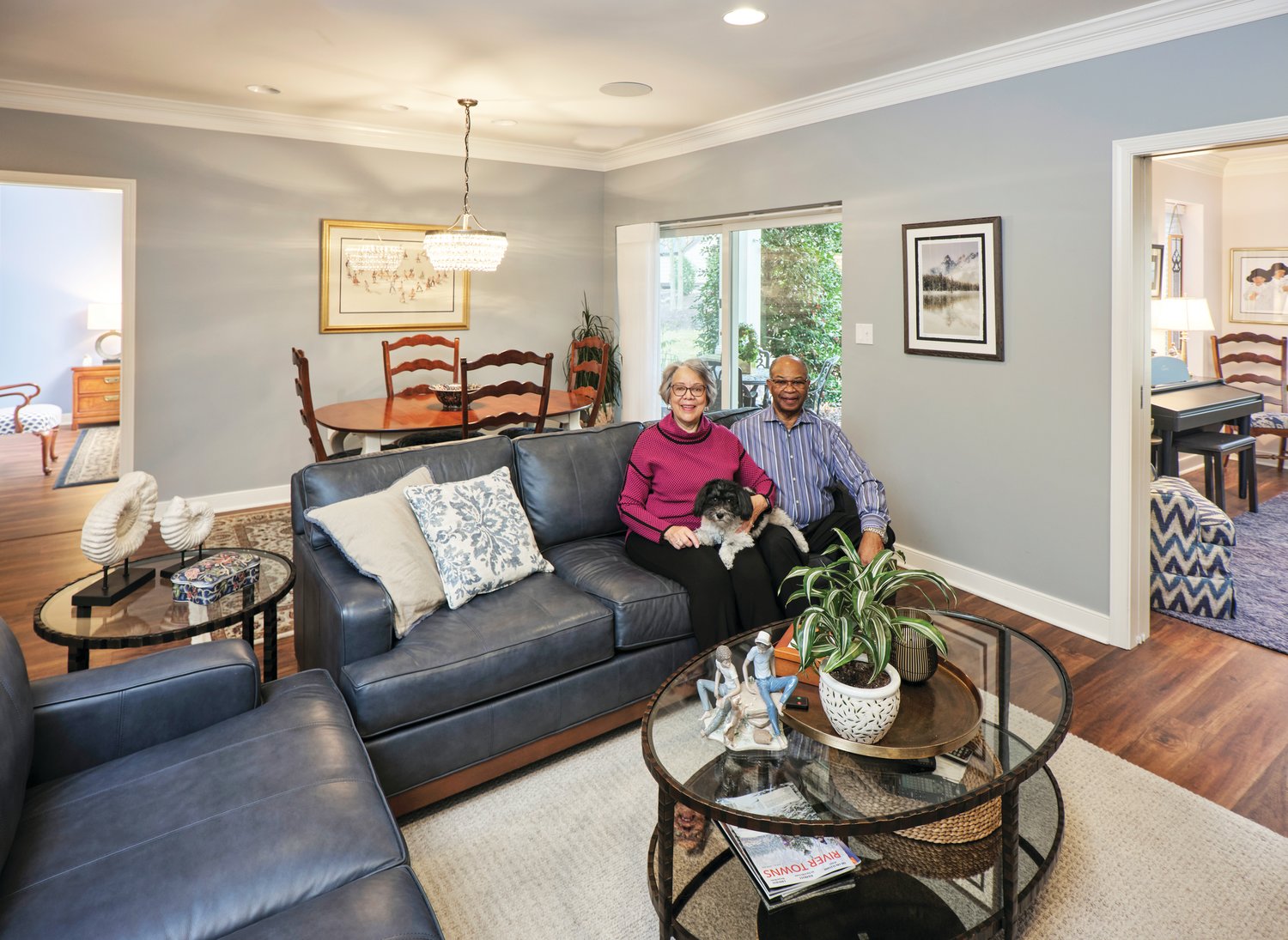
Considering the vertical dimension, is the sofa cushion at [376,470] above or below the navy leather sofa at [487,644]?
above

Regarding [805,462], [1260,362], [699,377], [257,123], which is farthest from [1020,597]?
[257,123]

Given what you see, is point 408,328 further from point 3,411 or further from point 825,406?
point 3,411

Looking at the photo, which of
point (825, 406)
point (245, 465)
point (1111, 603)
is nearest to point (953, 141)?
point (825, 406)

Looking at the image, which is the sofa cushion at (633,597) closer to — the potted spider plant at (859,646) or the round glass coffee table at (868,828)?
the round glass coffee table at (868,828)

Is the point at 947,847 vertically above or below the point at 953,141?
below

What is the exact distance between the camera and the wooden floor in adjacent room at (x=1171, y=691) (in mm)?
2326

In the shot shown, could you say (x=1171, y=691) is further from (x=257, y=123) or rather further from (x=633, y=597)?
(x=257, y=123)

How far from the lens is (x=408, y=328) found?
18.2 ft

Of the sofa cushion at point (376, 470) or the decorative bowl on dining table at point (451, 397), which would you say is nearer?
the sofa cushion at point (376, 470)

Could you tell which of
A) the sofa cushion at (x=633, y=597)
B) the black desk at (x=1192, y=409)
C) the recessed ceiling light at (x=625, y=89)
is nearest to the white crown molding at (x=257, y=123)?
the recessed ceiling light at (x=625, y=89)

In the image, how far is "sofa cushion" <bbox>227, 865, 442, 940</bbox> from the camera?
45.4 inches

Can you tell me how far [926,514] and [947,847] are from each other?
7.96 ft

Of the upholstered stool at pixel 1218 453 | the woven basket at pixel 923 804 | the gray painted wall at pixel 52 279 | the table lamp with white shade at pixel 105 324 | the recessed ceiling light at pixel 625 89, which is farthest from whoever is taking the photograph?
the table lamp with white shade at pixel 105 324

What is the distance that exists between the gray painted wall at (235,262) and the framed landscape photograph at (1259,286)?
5859 millimetres
